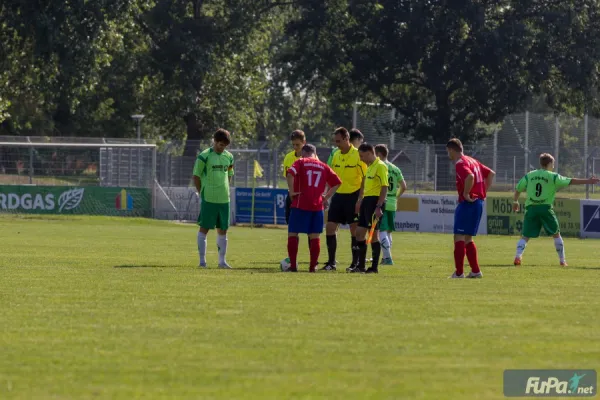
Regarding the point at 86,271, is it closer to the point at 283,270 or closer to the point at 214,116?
the point at 283,270

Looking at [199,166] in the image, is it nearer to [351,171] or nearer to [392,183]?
[351,171]

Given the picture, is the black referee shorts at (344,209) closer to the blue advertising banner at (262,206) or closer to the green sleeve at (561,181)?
the green sleeve at (561,181)

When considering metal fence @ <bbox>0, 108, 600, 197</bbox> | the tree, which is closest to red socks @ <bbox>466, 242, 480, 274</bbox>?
metal fence @ <bbox>0, 108, 600, 197</bbox>

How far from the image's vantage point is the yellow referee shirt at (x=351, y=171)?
18.3 meters

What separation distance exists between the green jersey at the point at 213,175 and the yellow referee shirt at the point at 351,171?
5.19 ft

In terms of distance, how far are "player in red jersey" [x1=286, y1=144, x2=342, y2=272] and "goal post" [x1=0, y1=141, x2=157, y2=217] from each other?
85.1 ft

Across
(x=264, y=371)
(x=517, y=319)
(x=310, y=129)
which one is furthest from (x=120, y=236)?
(x=310, y=129)

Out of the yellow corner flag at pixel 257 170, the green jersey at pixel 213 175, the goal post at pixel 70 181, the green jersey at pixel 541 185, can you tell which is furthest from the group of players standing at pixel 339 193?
the goal post at pixel 70 181

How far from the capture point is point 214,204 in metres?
18.2

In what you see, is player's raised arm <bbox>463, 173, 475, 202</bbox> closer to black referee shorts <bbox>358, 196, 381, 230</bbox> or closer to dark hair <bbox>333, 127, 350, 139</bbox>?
black referee shorts <bbox>358, 196, 381, 230</bbox>

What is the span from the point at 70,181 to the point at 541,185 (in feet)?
81.1

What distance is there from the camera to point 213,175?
59.9 ft

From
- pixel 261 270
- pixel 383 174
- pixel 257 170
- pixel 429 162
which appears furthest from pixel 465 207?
pixel 257 170

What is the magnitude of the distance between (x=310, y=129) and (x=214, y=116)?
44476 millimetres
